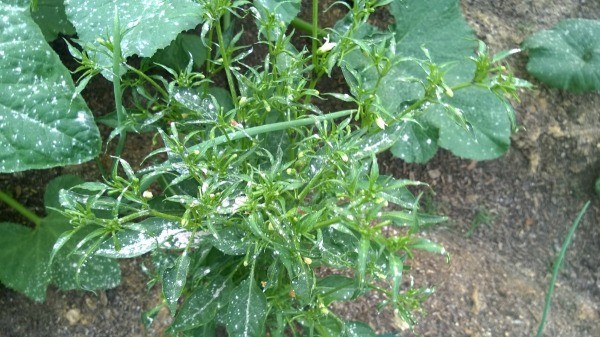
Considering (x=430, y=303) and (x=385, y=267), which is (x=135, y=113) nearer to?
(x=385, y=267)

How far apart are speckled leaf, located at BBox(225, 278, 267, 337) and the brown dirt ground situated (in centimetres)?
66

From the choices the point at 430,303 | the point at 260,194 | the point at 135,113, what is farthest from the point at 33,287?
the point at 430,303

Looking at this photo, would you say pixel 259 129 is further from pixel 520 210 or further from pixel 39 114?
pixel 520 210

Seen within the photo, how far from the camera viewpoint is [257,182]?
3.63ft

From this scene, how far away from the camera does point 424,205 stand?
72.6 inches

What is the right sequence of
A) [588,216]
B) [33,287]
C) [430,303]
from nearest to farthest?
[33,287] < [430,303] < [588,216]

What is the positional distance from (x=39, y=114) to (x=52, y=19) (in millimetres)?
389

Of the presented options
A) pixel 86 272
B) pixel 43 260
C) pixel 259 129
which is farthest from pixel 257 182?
pixel 43 260

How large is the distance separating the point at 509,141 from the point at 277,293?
0.81 metres

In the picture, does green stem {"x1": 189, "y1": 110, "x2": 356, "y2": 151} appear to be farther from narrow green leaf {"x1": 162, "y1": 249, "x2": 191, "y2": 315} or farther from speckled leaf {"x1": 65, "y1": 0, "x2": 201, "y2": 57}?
speckled leaf {"x1": 65, "y1": 0, "x2": 201, "y2": 57}

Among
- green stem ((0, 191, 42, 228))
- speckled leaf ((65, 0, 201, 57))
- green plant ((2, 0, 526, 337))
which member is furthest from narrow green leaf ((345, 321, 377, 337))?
green stem ((0, 191, 42, 228))

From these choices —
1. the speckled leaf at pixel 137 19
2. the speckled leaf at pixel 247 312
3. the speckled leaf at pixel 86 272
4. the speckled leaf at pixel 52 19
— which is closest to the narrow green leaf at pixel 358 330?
the speckled leaf at pixel 247 312

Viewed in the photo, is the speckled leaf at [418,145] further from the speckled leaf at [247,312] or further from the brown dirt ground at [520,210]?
the speckled leaf at [247,312]

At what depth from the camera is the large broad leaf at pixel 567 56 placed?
5.97 ft
